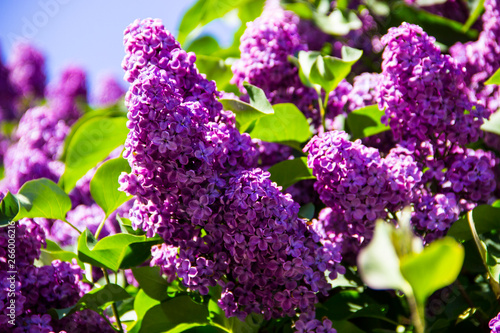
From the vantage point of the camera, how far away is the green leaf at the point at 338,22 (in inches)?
79.0

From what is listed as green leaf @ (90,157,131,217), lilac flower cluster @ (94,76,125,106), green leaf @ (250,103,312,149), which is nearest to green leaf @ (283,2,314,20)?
green leaf @ (250,103,312,149)

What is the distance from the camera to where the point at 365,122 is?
4.77 feet

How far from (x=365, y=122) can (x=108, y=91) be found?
3748mm

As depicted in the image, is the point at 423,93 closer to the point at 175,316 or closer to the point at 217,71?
the point at 217,71

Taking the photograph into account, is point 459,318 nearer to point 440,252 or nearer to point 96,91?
point 440,252

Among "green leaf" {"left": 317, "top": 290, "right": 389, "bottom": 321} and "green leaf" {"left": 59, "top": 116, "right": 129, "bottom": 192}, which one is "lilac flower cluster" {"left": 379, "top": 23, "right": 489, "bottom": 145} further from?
"green leaf" {"left": 59, "top": 116, "right": 129, "bottom": 192}

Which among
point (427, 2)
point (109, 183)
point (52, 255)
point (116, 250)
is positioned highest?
point (427, 2)

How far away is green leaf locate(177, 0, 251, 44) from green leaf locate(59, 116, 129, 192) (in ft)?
2.17

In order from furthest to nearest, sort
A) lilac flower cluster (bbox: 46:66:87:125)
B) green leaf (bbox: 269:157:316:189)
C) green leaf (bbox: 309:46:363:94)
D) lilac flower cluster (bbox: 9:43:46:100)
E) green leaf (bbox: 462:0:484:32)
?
lilac flower cluster (bbox: 9:43:46:100) < lilac flower cluster (bbox: 46:66:87:125) < green leaf (bbox: 462:0:484:32) < green leaf (bbox: 309:46:363:94) < green leaf (bbox: 269:157:316:189)

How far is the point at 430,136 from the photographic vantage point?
135cm

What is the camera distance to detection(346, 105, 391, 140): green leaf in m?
1.43

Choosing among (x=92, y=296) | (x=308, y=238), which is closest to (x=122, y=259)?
(x=92, y=296)

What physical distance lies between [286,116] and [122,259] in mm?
576

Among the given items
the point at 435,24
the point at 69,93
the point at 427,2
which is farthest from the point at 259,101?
the point at 69,93
